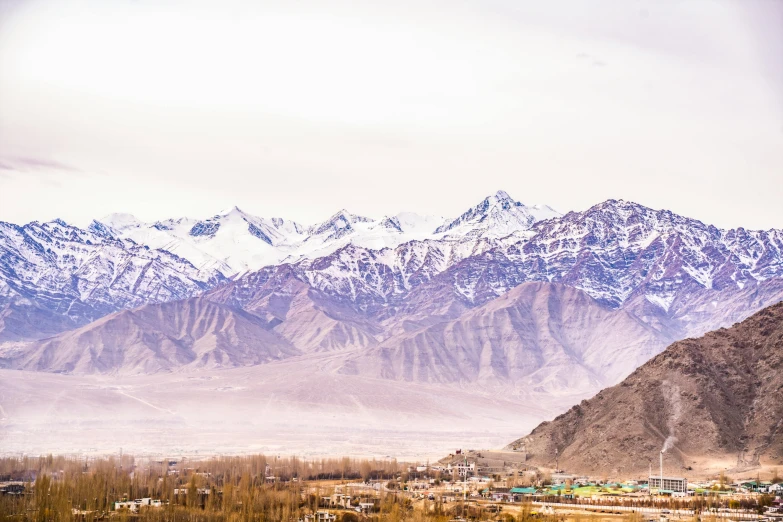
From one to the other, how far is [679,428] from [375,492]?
51.8m

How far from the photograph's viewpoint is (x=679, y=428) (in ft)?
612

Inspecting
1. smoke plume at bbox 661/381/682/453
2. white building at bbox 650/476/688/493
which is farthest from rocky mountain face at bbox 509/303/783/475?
white building at bbox 650/476/688/493

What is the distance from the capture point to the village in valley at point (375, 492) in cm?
13400

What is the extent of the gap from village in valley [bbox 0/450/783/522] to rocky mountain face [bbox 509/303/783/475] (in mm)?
5205

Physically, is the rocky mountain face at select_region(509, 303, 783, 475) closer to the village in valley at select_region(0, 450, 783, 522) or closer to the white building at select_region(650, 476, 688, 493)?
the village in valley at select_region(0, 450, 783, 522)

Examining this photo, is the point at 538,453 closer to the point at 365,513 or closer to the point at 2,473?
the point at 365,513

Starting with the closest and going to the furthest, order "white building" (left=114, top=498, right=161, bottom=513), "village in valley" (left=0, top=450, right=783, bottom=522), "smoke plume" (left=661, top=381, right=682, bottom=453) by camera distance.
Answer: "village in valley" (left=0, top=450, right=783, bottom=522) < "white building" (left=114, top=498, right=161, bottom=513) < "smoke plume" (left=661, top=381, right=682, bottom=453)

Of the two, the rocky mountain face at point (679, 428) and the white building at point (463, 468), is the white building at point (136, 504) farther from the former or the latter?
the rocky mountain face at point (679, 428)

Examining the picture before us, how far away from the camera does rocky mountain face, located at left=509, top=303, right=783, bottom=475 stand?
17888cm

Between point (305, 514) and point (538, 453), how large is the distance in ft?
216

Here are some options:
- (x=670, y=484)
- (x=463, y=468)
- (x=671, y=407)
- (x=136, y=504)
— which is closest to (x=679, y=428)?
(x=671, y=407)

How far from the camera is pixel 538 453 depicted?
193m

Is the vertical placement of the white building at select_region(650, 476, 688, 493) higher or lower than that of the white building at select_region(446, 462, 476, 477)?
lower

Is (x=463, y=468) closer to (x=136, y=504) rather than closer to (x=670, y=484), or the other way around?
(x=670, y=484)
